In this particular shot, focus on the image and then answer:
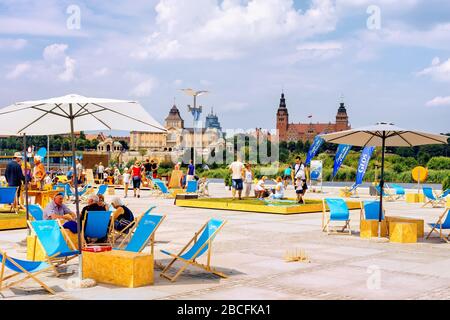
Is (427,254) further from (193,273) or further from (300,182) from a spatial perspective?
(300,182)

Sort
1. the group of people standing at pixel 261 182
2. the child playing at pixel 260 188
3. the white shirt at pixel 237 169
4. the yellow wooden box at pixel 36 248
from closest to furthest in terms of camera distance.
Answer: the yellow wooden box at pixel 36 248 → the group of people standing at pixel 261 182 → the white shirt at pixel 237 169 → the child playing at pixel 260 188

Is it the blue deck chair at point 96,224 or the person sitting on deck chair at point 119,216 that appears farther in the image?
the person sitting on deck chair at point 119,216

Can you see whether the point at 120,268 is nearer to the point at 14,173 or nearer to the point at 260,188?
the point at 14,173

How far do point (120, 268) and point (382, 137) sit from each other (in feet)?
23.9

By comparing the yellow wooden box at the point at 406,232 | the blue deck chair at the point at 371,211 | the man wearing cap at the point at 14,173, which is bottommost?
the yellow wooden box at the point at 406,232

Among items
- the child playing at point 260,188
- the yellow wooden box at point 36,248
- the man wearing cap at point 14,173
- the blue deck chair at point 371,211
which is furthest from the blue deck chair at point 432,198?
the yellow wooden box at point 36,248

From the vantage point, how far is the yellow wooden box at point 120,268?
24.1ft

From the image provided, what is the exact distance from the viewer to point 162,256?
32.1ft

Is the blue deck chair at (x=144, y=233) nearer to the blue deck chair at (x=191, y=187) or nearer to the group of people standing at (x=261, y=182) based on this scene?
the group of people standing at (x=261, y=182)

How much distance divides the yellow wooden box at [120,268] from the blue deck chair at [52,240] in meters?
0.33

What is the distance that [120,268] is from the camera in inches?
293

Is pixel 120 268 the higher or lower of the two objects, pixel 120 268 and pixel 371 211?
the lower

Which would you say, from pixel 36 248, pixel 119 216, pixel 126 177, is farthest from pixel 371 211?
A: pixel 126 177

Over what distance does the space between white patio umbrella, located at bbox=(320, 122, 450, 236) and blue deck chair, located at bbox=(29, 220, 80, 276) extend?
641 cm
